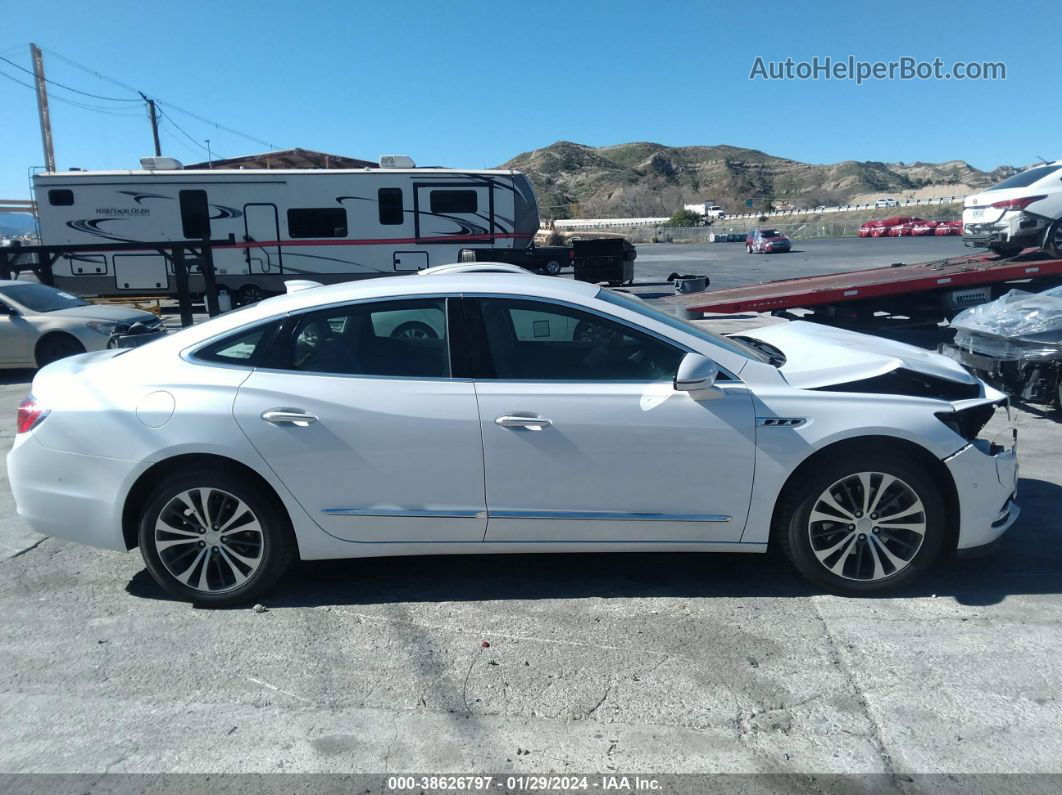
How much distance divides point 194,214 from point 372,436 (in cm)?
1755

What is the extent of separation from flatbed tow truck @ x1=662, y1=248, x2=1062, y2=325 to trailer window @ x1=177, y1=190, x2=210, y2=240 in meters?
12.4

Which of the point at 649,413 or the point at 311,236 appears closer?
the point at 649,413

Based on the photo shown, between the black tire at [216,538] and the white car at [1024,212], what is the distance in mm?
12932

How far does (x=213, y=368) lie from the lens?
4125mm

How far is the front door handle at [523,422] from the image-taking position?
394 centimetres

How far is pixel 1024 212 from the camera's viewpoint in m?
12.9

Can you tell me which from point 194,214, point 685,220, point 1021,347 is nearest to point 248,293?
point 194,214

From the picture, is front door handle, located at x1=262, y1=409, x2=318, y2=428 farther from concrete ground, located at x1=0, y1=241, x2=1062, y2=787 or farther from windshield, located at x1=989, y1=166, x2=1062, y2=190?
windshield, located at x1=989, y1=166, x2=1062, y2=190

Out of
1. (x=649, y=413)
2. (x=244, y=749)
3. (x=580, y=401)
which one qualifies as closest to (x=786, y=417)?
(x=649, y=413)

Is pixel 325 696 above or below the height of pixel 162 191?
below

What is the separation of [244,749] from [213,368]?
1851 millimetres

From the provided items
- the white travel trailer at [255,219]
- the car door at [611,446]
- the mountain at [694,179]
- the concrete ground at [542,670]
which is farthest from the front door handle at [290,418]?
the mountain at [694,179]

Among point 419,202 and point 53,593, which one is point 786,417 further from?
point 419,202

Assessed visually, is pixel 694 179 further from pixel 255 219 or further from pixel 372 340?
pixel 372 340
